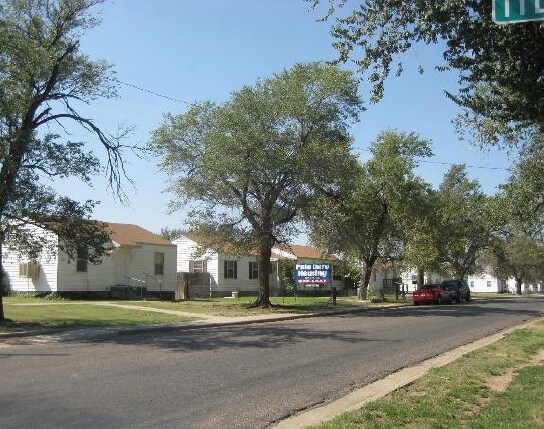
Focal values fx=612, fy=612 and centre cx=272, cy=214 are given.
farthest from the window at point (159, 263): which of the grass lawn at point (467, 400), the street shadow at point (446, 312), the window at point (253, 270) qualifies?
the grass lawn at point (467, 400)

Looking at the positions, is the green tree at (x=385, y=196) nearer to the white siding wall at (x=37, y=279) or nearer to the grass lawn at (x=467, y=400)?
the white siding wall at (x=37, y=279)

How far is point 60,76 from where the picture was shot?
20297mm

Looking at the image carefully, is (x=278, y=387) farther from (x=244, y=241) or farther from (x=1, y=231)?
(x=244, y=241)

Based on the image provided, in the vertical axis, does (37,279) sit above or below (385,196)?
below

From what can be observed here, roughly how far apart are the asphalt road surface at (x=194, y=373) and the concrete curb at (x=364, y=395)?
0.79 feet

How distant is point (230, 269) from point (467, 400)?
126 feet

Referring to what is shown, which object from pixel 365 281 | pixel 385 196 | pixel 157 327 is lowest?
pixel 157 327

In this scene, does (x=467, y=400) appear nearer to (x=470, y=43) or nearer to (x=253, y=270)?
(x=470, y=43)

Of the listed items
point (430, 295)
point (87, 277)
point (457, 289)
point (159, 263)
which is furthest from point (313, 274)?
point (457, 289)

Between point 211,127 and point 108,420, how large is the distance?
894 inches

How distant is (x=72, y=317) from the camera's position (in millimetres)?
21844

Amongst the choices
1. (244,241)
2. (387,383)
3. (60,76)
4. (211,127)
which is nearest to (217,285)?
(244,241)

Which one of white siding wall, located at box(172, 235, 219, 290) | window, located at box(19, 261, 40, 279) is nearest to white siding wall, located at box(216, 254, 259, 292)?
white siding wall, located at box(172, 235, 219, 290)

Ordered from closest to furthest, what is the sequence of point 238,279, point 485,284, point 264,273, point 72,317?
point 72,317 < point 264,273 < point 238,279 < point 485,284
